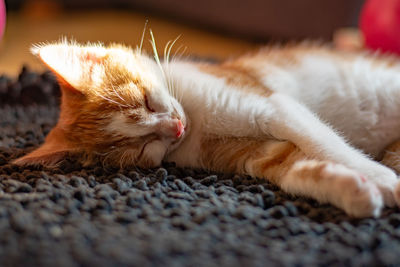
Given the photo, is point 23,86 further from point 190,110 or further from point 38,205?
point 38,205

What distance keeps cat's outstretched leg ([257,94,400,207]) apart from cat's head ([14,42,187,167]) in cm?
26

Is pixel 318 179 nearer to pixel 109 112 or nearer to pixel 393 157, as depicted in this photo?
pixel 393 157

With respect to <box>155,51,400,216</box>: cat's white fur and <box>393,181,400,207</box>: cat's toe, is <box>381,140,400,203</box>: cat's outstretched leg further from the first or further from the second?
<box>393,181,400,207</box>: cat's toe

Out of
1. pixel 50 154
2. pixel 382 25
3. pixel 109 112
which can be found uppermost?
pixel 382 25

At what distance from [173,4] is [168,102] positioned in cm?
309

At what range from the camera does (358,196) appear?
93cm

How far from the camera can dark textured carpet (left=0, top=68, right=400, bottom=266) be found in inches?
30.4

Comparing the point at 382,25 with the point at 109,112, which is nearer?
the point at 109,112

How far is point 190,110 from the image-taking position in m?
1.33

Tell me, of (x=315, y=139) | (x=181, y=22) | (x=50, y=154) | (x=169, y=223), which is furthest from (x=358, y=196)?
(x=181, y=22)

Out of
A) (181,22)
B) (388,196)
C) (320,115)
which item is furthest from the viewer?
(181,22)

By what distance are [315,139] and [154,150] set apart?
458mm

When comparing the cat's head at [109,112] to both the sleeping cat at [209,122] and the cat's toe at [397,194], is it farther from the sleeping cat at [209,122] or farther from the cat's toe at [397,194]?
the cat's toe at [397,194]

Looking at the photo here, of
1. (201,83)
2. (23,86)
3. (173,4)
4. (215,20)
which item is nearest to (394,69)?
(201,83)
